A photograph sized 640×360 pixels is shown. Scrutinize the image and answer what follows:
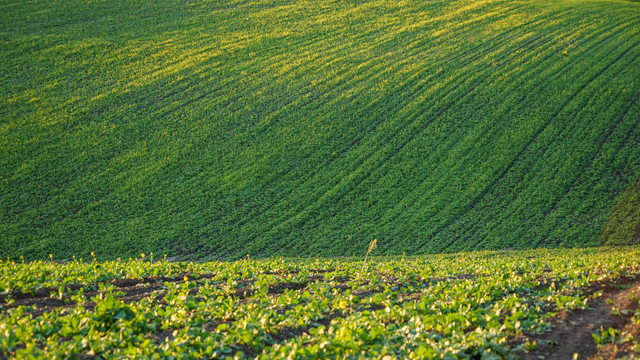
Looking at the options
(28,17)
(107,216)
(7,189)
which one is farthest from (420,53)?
(28,17)

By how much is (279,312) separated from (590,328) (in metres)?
5.18

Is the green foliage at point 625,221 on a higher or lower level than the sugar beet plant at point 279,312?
lower

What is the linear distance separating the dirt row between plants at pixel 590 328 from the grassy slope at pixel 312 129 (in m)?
14.8

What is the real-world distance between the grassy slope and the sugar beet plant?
13.0m

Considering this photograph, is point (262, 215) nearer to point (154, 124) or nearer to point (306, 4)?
point (154, 124)

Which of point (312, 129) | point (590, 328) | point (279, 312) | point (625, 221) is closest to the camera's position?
point (590, 328)

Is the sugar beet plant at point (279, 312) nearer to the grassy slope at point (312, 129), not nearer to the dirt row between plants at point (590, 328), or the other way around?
the dirt row between plants at point (590, 328)

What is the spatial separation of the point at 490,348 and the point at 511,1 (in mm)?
61042

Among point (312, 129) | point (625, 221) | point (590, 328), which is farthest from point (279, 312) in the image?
point (312, 129)

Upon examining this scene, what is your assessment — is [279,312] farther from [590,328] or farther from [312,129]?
[312,129]

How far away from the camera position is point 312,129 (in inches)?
1398

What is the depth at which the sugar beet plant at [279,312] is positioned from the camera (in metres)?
6.41

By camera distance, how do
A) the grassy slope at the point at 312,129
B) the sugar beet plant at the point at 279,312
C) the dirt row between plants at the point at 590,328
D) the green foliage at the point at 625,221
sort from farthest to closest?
the grassy slope at the point at 312,129, the green foliage at the point at 625,221, the dirt row between plants at the point at 590,328, the sugar beet plant at the point at 279,312

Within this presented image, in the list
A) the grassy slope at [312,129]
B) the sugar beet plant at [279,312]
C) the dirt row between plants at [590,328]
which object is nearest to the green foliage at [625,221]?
the grassy slope at [312,129]
